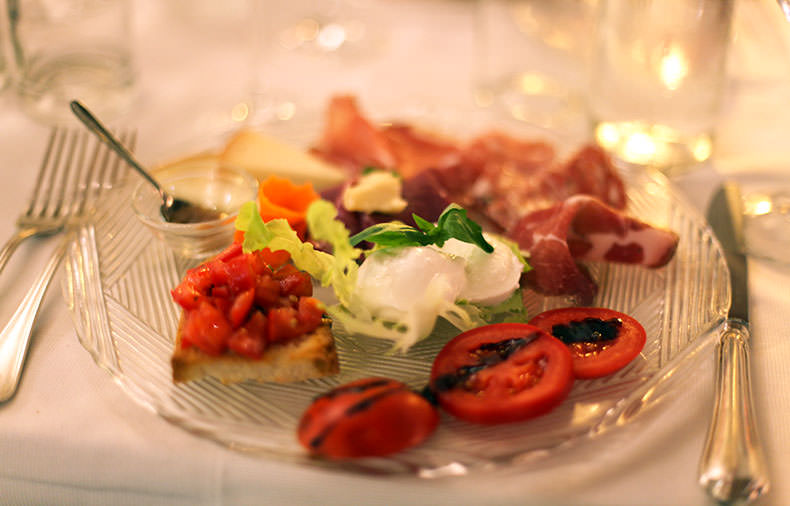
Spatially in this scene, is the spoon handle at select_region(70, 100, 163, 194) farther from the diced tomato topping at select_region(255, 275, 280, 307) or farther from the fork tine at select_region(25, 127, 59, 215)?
the diced tomato topping at select_region(255, 275, 280, 307)

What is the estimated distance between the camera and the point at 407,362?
1.22m

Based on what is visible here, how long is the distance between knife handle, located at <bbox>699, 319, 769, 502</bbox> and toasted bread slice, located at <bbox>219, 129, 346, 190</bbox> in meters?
1.00

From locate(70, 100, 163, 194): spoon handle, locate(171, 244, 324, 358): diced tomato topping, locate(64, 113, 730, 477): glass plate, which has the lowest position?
locate(64, 113, 730, 477): glass plate

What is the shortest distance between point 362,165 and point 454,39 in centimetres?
97

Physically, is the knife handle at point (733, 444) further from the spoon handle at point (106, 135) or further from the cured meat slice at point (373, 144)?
the spoon handle at point (106, 135)

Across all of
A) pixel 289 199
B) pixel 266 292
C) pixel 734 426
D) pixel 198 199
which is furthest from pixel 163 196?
pixel 734 426

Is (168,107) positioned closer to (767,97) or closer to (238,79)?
(238,79)

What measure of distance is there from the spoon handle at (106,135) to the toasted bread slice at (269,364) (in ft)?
1.65

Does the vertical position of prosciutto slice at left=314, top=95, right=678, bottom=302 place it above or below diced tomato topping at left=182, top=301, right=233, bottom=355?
above

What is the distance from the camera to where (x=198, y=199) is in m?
1.57

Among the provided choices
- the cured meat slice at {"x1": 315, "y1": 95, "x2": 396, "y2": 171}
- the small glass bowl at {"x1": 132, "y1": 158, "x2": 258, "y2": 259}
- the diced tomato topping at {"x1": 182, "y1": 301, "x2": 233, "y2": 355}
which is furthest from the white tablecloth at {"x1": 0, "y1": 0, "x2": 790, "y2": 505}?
the cured meat slice at {"x1": 315, "y1": 95, "x2": 396, "y2": 171}

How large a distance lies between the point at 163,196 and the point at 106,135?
6.9 inches

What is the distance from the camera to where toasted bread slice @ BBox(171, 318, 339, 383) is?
44.2 inches

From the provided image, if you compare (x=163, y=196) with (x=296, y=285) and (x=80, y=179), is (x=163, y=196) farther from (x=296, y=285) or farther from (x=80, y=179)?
(x=296, y=285)
